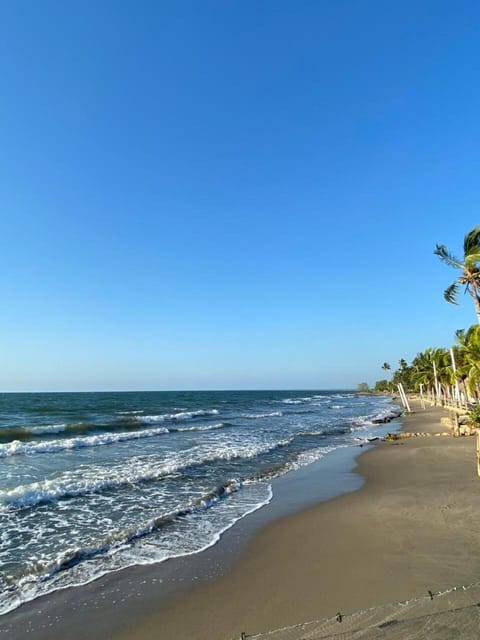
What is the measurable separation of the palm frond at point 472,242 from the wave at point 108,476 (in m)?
15.9

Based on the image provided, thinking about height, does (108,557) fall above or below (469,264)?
below

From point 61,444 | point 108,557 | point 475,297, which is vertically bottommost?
point 61,444

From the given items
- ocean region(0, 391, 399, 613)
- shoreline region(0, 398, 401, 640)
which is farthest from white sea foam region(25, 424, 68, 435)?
shoreline region(0, 398, 401, 640)

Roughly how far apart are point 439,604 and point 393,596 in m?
1.20

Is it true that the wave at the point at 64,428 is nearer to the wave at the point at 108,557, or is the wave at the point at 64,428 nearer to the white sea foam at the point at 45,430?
the white sea foam at the point at 45,430

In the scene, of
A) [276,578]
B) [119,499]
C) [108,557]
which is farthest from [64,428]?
[276,578]

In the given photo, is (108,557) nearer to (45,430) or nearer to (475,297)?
(475,297)

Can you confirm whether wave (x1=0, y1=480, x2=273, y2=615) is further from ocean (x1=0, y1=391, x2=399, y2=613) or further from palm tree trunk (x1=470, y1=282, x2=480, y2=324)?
palm tree trunk (x1=470, y1=282, x2=480, y2=324)

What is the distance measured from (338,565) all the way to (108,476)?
1191 centimetres

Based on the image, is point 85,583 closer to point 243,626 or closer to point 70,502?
point 243,626

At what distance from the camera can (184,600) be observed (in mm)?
6766

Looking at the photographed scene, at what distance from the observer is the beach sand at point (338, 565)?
6.07 m

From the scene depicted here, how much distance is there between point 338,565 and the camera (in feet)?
25.5

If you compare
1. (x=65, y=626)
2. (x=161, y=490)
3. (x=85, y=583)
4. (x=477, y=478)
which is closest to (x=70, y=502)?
(x=161, y=490)
